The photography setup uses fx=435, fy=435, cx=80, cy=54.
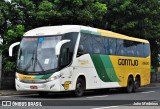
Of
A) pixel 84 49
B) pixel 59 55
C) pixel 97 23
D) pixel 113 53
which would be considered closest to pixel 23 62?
pixel 59 55

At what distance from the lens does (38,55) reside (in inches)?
782

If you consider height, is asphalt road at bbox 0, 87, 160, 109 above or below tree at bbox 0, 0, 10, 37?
below

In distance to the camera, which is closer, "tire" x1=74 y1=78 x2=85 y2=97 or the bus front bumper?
the bus front bumper

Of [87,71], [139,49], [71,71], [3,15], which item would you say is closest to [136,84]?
[139,49]

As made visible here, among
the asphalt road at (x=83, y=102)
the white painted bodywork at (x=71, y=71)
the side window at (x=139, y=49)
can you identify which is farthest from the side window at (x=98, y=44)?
the side window at (x=139, y=49)

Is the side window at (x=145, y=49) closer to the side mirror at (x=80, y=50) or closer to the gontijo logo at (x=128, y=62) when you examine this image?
the gontijo logo at (x=128, y=62)

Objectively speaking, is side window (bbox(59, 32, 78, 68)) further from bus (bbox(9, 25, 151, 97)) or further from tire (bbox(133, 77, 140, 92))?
tire (bbox(133, 77, 140, 92))

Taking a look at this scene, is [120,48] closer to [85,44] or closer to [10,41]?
[85,44]

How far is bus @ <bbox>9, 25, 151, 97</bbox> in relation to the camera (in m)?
19.5

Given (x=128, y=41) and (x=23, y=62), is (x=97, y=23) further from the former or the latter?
(x=23, y=62)

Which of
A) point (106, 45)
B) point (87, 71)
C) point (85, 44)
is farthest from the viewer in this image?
point (106, 45)

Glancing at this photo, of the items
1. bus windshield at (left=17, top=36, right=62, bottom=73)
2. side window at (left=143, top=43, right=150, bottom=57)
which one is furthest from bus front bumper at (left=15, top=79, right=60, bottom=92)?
side window at (left=143, top=43, right=150, bottom=57)

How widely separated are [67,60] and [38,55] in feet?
4.42

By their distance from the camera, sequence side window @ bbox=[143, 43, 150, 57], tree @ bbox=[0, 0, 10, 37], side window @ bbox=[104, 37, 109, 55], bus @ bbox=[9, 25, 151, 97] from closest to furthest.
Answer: bus @ bbox=[9, 25, 151, 97] → side window @ bbox=[104, 37, 109, 55] → tree @ bbox=[0, 0, 10, 37] → side window @ bbox=[143, 43, 150, 57]
